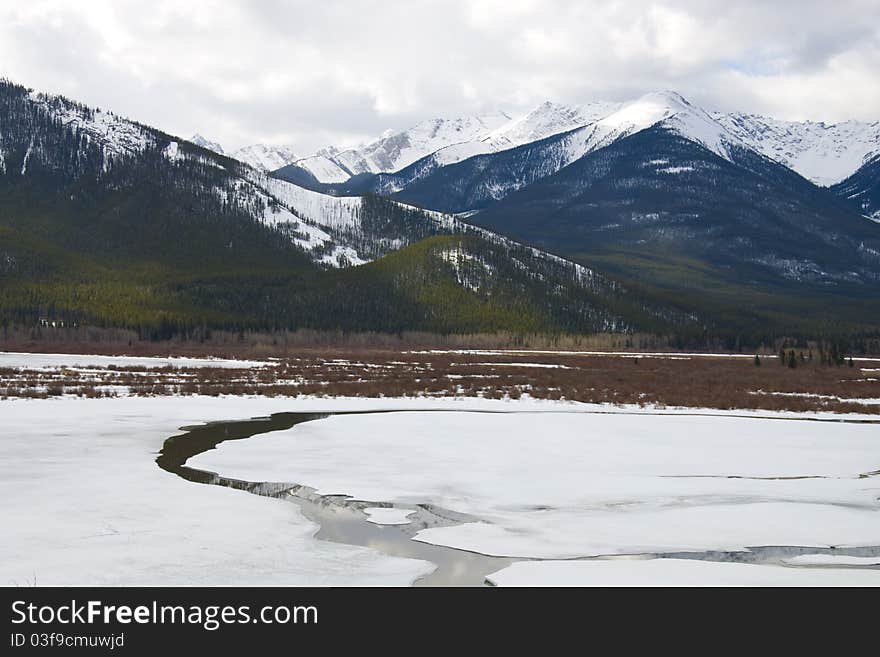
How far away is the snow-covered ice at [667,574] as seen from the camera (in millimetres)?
13758

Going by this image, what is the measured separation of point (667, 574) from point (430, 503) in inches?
296

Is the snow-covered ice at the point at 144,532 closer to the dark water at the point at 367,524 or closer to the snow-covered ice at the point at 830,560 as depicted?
the dark water at the point at 367,524

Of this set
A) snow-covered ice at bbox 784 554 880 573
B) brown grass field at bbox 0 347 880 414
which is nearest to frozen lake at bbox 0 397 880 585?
snow-covered ice at bbox 784 554 880 573

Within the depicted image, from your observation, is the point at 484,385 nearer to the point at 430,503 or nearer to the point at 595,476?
the point at 595,476

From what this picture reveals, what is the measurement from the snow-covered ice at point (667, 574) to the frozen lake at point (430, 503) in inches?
2.5

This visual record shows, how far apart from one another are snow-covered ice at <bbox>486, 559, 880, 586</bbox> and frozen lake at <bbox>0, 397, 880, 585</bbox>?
0.06m

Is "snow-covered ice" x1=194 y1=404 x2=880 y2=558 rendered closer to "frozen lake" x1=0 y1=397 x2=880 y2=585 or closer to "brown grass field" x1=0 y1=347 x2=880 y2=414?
"frozen lake" x1=0 y1=397 x2=880 y2=585

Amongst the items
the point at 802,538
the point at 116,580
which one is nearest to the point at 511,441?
the point at 802,538

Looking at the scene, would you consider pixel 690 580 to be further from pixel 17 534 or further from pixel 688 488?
pixel 17 534

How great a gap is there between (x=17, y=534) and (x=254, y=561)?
482 centimetres

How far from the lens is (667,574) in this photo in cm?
1427

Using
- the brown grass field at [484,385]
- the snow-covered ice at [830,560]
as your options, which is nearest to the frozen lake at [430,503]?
the snow-covered ice at [830,560]

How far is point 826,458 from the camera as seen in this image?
95.7ft
